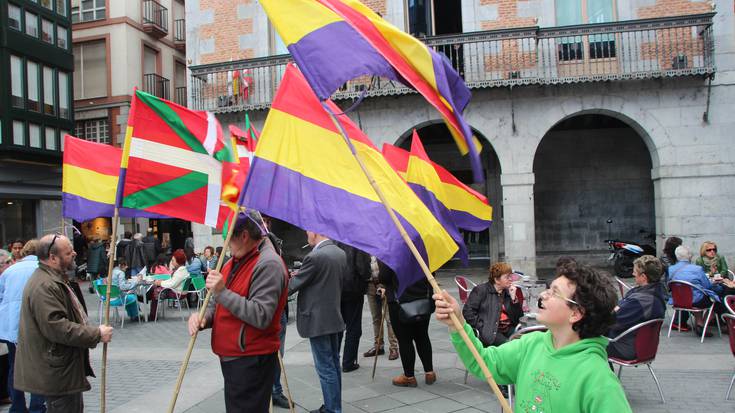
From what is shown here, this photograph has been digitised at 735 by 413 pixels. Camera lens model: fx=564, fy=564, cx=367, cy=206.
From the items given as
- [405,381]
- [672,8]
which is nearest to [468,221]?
[405,381]

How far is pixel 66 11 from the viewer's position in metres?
24.0

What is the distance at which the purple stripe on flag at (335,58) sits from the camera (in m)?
3.61

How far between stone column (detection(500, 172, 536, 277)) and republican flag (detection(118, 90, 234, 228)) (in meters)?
12.0

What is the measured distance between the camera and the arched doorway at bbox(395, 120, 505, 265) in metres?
19.2

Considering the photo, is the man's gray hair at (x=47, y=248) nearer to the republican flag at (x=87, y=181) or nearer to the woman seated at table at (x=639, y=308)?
the republican flag at (x=87, y=181)

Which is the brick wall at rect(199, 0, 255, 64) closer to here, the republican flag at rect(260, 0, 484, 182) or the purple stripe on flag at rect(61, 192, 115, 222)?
the purple stripe on flag at rect(61, 192, 115, 222)

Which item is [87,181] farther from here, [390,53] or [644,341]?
[644,341]

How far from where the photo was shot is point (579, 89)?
15516 millimetres

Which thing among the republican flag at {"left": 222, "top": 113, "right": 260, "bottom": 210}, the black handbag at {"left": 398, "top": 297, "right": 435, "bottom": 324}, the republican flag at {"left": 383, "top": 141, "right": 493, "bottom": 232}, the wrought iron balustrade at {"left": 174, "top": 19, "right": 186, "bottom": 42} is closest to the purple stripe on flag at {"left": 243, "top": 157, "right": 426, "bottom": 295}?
the republican flag at {"left": 222, "top": 113, "right": 260, "bottom": 210}

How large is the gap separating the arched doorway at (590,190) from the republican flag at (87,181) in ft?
50.3

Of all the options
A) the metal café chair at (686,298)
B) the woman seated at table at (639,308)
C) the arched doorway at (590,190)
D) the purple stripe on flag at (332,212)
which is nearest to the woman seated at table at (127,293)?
the purple stripe on flag at (332,212)

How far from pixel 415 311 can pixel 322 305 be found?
4.02 ft

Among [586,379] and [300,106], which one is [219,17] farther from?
[586,379]

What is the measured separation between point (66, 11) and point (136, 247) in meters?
13.4
